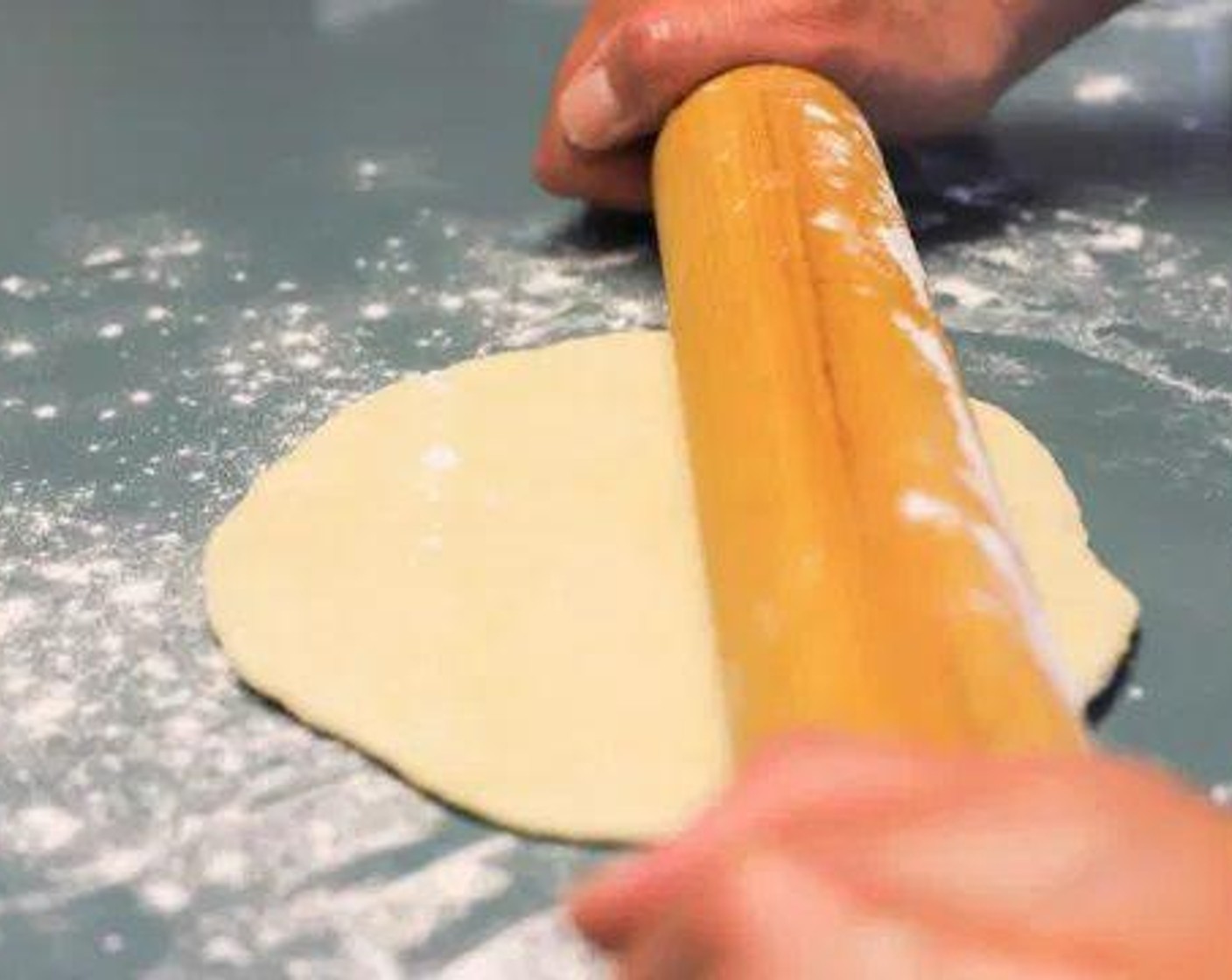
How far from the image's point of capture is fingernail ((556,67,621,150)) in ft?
4.80

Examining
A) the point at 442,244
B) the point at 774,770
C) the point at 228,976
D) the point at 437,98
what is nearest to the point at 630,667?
the point at 228,976

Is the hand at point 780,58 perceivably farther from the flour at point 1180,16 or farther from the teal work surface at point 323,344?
the flour at point 1180,16

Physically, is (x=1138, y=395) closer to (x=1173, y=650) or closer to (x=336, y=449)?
(x=1173, y=650)

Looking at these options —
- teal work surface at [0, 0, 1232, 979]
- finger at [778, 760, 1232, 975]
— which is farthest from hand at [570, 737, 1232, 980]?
teal work surface at [0, 0, 1232, 979]

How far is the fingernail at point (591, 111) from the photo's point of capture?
1.46 metres

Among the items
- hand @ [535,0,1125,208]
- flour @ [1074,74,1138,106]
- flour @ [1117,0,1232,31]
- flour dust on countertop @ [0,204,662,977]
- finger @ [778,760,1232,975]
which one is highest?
finger @ [778,760,1232,975]

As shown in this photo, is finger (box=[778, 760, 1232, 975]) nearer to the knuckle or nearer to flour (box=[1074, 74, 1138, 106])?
the knuckle

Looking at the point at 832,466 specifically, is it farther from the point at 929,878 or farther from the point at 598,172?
the point at 598,172

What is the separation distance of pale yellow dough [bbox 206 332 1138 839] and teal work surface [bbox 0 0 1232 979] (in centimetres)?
3

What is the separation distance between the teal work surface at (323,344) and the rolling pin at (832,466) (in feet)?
0.56

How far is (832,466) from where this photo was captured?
96cm

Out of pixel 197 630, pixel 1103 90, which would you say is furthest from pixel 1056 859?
pixel 1103 90

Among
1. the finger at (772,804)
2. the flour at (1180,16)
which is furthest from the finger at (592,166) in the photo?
the finger at (772,804)

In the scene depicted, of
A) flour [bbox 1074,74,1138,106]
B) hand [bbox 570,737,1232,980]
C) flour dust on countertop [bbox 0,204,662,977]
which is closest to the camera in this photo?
hand [bbox 570,737,1232,980]
